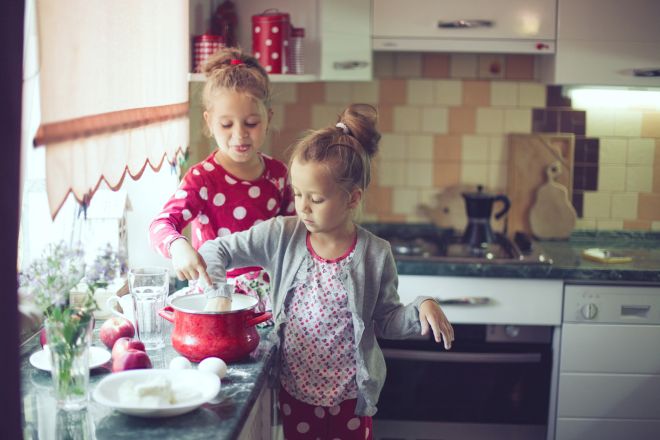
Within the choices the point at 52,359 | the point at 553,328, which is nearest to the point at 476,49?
the point at 553,328

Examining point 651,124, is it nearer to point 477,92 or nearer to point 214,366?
point 477,92

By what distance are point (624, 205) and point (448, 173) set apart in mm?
723

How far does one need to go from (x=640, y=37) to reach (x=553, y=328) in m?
1.06

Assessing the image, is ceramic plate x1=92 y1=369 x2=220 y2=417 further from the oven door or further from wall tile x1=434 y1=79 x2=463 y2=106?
wall tile x1=434 y1=79 x2=463 y2=106

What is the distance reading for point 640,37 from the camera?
2.78 meters

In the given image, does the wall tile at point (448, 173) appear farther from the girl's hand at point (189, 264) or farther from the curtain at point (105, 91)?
the girl's hand at point (189, 264)

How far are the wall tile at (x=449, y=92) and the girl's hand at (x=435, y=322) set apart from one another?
1699 millimetres

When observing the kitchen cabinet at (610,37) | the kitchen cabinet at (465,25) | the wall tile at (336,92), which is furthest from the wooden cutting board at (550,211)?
the wall tile at (336,92)

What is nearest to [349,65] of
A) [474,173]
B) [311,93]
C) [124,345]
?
[311,93]

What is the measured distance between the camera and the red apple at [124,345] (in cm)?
149

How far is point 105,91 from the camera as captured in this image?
1.55 metres

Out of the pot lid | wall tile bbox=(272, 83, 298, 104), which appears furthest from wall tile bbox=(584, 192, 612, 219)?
the pot lid

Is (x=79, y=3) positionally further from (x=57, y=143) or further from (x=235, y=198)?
(x=235, y=198)

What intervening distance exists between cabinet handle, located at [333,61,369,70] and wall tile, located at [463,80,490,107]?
55 cm
